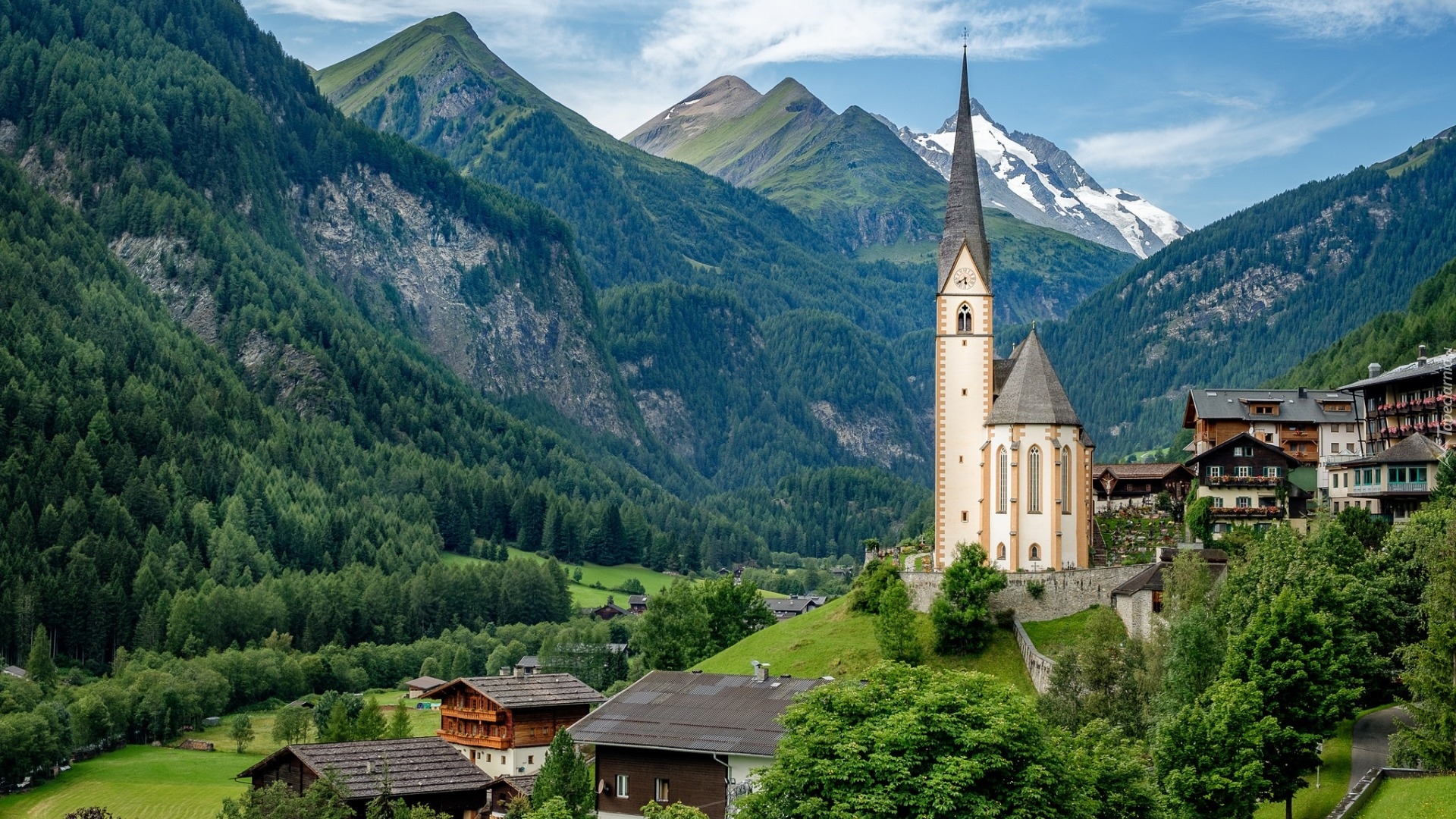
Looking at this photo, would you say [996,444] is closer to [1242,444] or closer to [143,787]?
[1242,444]

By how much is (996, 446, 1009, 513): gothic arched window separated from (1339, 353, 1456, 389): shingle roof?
2521 cm

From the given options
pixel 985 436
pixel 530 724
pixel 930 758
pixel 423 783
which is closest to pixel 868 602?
pixel 985 436

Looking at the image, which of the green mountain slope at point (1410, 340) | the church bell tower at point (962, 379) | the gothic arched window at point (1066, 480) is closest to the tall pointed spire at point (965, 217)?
the church bell tower at point (962, 379)

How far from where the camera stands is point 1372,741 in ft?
242

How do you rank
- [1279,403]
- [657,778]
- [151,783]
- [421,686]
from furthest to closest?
[421,686] → [151,783] → [1279,403] → [657,778]

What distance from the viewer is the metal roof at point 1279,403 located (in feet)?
416

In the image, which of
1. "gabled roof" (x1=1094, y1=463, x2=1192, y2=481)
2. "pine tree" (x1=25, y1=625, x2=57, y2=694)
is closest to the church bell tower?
"gabled roof" (x1=1094, y1=463, x2=1192, y2=481)

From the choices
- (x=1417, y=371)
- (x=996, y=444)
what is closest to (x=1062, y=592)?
(x=996, y=444)

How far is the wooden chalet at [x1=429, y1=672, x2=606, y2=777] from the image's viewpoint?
111 metres

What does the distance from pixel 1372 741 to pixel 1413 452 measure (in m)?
30.8

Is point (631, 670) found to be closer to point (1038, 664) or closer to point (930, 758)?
point (1038, 664)

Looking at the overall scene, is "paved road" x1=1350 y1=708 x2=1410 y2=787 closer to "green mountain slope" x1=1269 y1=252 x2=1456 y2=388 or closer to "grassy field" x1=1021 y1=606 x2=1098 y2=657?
"grassy field" x1=1021 y1=606 x2=1098 y2=657

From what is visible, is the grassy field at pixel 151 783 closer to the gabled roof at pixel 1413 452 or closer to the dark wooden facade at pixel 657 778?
the dark wooden facade at pixel 657 778

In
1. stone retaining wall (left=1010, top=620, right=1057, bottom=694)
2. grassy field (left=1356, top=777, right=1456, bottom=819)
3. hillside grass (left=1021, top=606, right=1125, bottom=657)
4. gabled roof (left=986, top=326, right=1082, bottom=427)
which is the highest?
gabled roof (left=986, top=326, right=1082, bottom=427)
